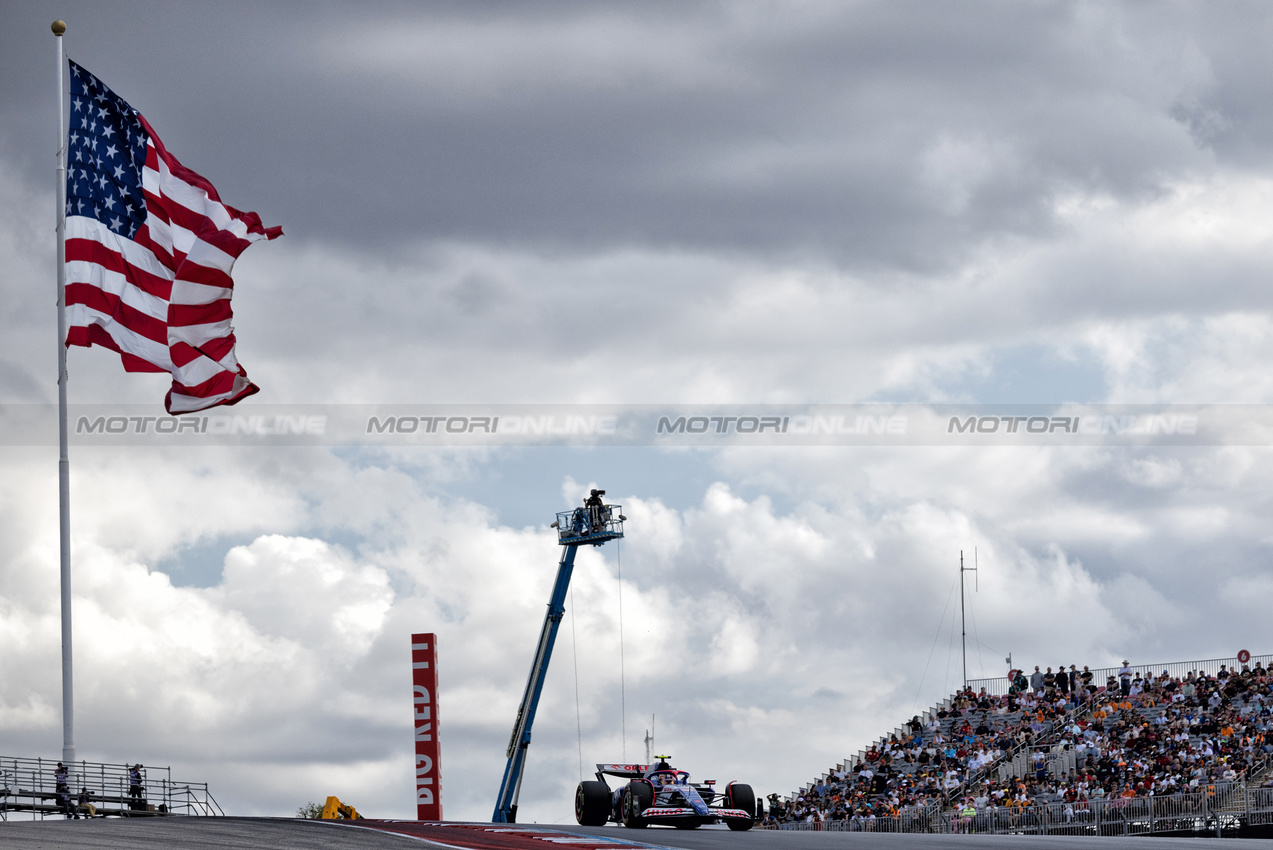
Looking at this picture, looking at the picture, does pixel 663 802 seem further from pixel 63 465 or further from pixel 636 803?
pixel 63 465

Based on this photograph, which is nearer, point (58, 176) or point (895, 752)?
point (58, 176)

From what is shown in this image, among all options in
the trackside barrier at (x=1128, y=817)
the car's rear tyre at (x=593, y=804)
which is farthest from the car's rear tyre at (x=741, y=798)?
the trackside barrier at (x=1128, y=817)

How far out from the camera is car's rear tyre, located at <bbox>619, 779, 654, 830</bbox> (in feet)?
109

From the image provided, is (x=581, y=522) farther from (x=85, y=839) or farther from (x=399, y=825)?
(x=85, y=839)

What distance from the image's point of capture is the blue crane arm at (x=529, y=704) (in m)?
51.1

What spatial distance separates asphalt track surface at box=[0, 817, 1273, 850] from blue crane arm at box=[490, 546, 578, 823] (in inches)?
953

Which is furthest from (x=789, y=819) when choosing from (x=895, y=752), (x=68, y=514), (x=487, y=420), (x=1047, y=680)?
(x=68, y=514)

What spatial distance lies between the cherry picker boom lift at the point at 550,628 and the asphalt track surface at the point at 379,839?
22739 mm

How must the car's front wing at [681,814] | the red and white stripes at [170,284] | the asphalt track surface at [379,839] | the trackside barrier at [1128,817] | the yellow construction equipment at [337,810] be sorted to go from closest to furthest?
the asphalt track surface at [379,839]
the red and white stripes at [170,284]
the car's front wing at [681,814]
the trackside barrier at [1128,817]
the yellow construction equipment at [337,810]

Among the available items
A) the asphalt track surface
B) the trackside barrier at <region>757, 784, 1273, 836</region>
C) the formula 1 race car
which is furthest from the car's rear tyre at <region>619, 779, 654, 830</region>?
the trackside barrier at <region>757, 784, 1273, 836</region>

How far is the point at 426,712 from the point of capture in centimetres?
4259

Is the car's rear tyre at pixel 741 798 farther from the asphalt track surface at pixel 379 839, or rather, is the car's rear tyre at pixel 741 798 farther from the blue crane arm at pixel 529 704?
the blue crane arm at pixel 529 704

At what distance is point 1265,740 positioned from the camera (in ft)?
120

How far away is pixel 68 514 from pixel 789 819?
26734 mm
